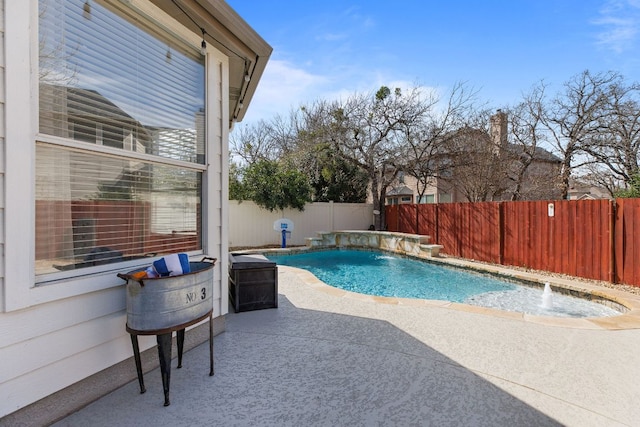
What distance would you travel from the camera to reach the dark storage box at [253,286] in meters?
4.27

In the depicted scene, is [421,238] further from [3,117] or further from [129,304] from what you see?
[3,117]

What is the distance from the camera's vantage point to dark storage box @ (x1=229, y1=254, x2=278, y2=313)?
4.27m

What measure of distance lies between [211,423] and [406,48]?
1034 cm

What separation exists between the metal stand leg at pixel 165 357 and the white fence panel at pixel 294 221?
10.00 m

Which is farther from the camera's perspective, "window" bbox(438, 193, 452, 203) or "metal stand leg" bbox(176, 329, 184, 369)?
"window" bbox(438, 193, 452, 203)

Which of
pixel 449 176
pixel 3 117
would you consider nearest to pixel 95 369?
pixel 3 117

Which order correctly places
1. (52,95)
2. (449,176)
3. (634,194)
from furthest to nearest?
(449,176) < (634,194) < (52,95)

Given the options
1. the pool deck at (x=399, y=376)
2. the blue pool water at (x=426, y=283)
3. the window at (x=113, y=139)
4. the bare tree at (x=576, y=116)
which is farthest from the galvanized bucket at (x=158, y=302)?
the bare tree at (x=576, y=116)

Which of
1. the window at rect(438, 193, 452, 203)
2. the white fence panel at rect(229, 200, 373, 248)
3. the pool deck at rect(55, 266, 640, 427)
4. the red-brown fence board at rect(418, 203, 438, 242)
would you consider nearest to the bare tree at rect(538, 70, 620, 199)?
the red-brown fence board at rect(418, 203, 438, 242)

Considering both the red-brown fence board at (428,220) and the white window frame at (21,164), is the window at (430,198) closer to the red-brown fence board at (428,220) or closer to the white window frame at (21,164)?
the red-brown fence board at (428,220)

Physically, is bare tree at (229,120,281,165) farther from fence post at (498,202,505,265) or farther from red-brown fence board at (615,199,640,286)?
red-brown fence board at (615,199,640,286)

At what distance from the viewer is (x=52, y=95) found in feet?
6.41

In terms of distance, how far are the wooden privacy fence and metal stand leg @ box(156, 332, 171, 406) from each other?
7826 millimetres

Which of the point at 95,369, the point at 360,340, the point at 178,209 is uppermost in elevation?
the point at 178,209
